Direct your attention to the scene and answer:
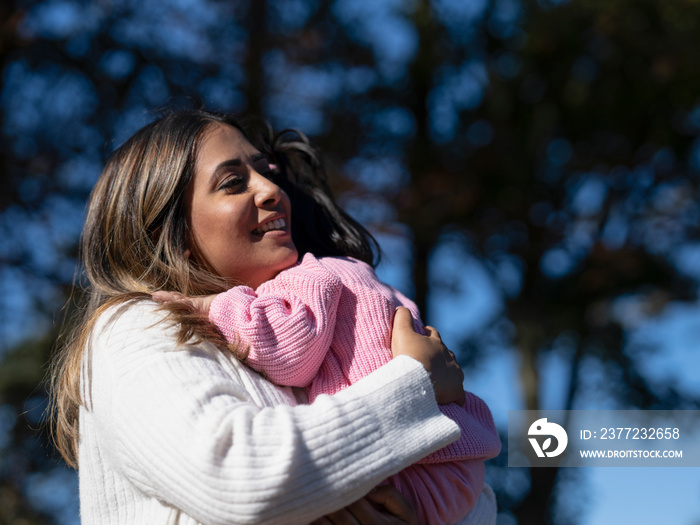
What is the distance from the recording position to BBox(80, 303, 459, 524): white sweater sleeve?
1377 mm

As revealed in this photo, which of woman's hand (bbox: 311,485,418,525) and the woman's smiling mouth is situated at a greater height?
the woman's smiling mouth

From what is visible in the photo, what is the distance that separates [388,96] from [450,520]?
680cm

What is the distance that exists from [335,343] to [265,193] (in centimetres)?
54

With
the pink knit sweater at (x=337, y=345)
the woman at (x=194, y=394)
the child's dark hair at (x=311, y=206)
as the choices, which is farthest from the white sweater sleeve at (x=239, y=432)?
the child's dark hair at (x=311, y=206)

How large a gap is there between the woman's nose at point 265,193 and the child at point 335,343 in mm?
269

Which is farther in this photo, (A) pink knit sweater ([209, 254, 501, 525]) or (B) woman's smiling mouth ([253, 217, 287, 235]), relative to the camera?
(B) woman's smiling mouth ([253, 217, 287, 235])

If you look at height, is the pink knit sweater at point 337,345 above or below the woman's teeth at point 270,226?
below

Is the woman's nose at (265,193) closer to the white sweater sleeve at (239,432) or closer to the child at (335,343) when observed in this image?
the child at (335,343)

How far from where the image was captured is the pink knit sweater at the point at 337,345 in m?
1.70

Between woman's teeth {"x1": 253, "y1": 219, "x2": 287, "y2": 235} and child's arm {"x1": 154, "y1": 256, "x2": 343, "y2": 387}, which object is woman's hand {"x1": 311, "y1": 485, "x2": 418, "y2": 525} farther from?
woman's teeth {"x1": 253, "y1": 219, "x2": 287, "y2": 235}

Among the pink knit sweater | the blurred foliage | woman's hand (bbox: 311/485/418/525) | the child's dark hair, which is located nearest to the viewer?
woman's hand (bbox: 311/485/418/525)

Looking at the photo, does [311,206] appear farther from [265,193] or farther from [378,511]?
[378,511]

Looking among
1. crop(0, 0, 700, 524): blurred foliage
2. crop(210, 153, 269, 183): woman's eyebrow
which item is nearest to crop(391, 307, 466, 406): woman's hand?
crop(210, 153, 269, 183): woman's eyebrow

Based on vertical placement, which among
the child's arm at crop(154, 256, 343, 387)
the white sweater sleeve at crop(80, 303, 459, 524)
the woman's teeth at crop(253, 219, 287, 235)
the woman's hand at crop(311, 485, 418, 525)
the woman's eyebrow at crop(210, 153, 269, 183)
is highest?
the woman's eyebrow at crop(210, 153, 269, 183)
